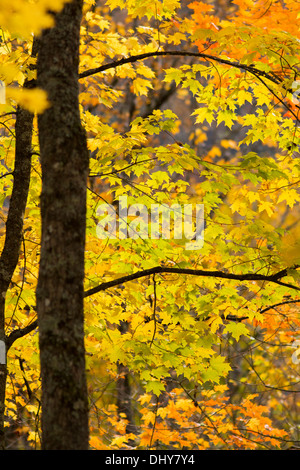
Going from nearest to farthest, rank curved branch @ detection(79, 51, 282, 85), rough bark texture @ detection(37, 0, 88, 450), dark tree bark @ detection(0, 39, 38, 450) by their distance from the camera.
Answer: rough bark texture @ detection(37, 0, 88, 450) < curved branch @ detection(79, 51, 282, 85) < dark tree bark @ detection(0, 39, 38, 450)

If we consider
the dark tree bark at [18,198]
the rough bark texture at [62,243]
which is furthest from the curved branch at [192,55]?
the rough bark texture at [62,243]

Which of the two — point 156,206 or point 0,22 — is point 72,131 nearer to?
point 0,22

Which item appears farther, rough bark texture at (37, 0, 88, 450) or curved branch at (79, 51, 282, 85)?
curved branch at (79, 51, 282, 85)

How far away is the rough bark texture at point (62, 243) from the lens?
202cm

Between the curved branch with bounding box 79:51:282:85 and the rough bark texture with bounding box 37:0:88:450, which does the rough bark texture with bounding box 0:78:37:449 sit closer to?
the curved branch with bounding box 79:51:282:85

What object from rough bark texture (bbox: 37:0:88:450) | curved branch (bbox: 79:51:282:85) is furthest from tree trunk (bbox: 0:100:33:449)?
rough bark texture (bbox: 37:0:88:450)

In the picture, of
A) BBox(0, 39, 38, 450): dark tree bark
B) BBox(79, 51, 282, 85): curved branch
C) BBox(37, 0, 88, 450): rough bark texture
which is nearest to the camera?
BBox(37, 0, 88, 450): rough bark texture

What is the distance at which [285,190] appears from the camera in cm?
512

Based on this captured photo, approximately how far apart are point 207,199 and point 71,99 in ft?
7.85

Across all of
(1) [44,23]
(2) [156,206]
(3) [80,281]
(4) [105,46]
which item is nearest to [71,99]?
(1) [44,23]

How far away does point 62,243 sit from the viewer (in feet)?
7.04

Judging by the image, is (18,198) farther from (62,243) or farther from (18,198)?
(62,243)

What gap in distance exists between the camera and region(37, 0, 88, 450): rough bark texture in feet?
6.63

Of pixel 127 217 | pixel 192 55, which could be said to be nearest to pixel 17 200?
pixel 127 217
